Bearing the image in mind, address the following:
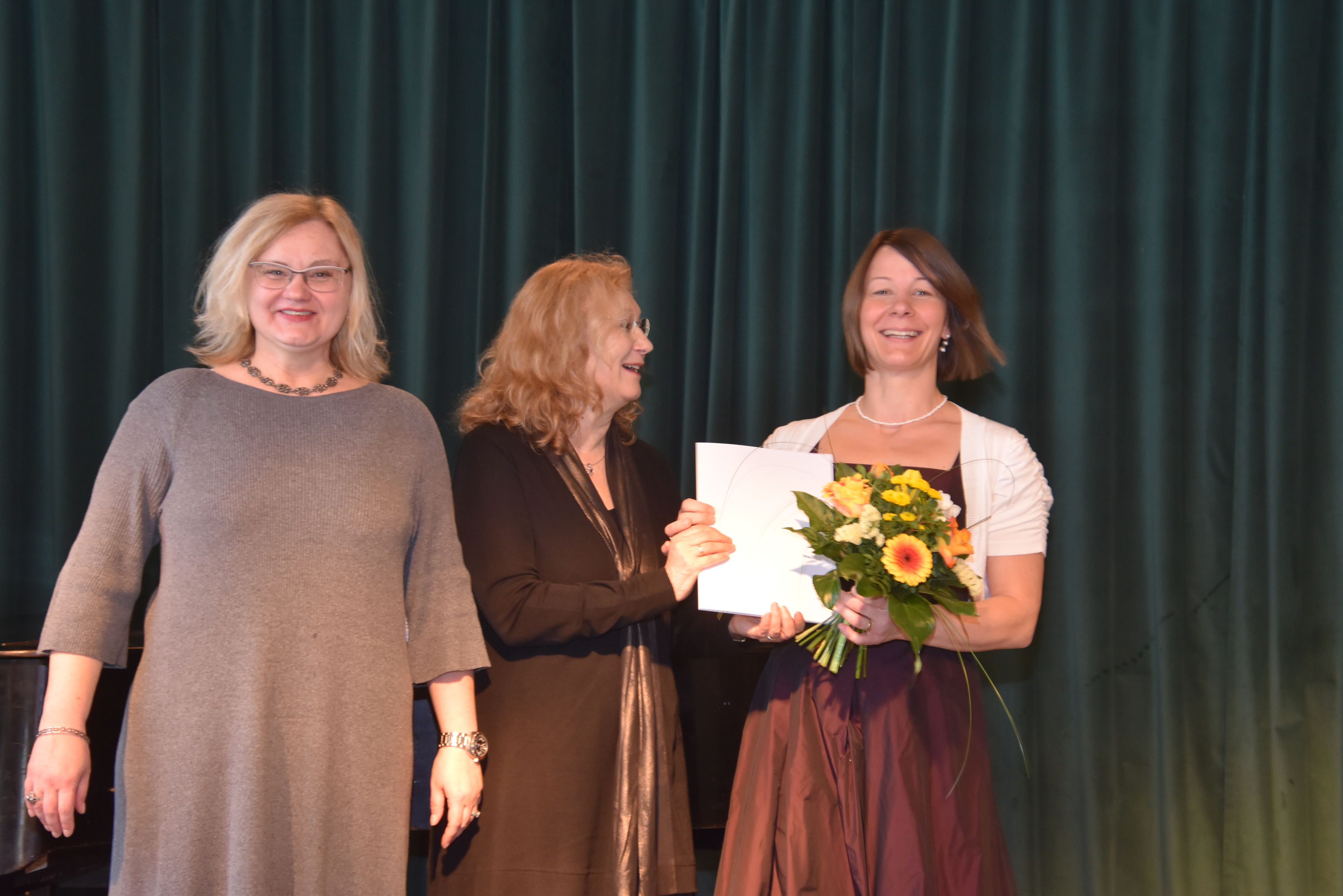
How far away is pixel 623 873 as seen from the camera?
6.61 ft

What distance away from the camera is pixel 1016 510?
7.36 ft

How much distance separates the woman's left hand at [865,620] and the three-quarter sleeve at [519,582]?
338 mm

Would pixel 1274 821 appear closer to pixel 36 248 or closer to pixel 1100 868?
pixel 1100 868

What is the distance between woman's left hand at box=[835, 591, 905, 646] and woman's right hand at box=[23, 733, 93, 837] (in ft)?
4.50

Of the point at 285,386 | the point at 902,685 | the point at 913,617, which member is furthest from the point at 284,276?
the point at 902,685

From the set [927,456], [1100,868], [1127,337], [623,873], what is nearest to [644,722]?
[623,873]

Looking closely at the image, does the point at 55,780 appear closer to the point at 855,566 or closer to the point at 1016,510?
the point at 855,566

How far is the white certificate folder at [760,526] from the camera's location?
2.08 meters

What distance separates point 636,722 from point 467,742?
341mm

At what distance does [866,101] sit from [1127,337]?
1.06 metres

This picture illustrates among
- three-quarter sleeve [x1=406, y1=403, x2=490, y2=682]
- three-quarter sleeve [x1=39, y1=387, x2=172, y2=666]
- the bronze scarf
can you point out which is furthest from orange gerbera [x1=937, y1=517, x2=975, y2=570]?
three-quarter sleeve [x1=39, y1=387, x2=172, y2=666]

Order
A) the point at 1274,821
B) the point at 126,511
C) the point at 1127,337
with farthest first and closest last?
1. the point at 1127,337
2. the point at 1274,821
3. the point at 126,511

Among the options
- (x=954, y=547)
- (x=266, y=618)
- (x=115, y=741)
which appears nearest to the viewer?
(x=266, y=618)

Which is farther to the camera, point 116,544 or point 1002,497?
point 1002,497
